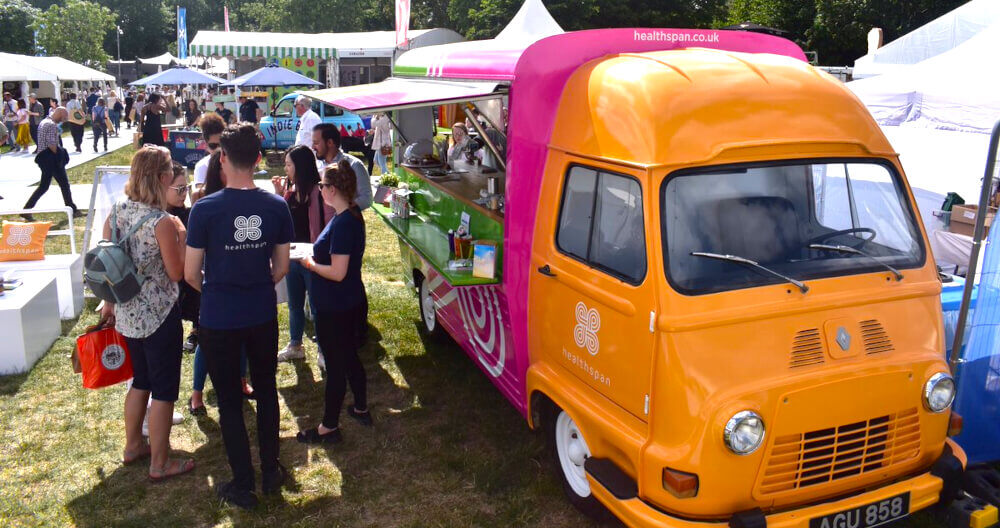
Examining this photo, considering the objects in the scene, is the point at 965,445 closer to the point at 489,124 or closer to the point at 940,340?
the point at 940,340

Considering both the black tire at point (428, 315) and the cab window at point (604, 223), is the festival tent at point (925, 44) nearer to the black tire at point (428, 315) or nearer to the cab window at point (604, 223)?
the black tire at point (428, 315)

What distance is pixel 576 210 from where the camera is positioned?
3.96 meters

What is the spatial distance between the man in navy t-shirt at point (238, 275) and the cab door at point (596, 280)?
1435mm

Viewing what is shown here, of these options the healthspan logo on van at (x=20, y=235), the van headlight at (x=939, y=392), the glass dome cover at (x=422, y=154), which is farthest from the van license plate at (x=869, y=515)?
the healthspan logo on van at (x=20, y=235)

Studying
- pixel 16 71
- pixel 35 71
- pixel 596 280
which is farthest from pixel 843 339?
pixel 35 71

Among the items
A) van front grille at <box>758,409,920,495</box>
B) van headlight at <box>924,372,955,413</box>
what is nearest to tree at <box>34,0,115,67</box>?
van front grille at <box>758,409,920,495</box>

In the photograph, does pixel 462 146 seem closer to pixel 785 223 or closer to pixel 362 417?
pixel 362 417

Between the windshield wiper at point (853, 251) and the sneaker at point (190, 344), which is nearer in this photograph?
the windshield wiper at point (853, 251)

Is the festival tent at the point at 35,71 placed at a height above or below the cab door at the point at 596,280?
above

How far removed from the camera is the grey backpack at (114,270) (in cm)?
397

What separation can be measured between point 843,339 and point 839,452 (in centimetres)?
49

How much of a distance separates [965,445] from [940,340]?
1056 millimetres

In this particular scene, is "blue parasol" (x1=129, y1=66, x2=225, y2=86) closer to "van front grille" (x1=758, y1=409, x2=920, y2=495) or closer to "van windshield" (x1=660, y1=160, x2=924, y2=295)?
"van windshield" (x1=660, y1=160, x2=924, y2=295)

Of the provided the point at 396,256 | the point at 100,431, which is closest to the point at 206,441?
the point at 100,431
